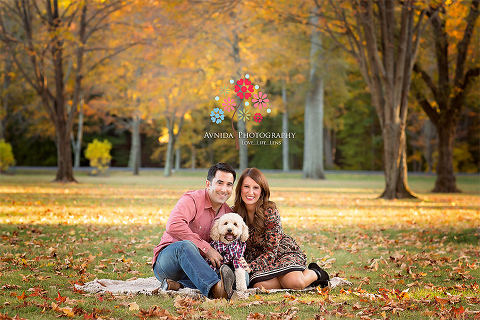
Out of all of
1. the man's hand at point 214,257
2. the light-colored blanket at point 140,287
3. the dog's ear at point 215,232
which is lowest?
the light-colored blanket at point 140,287

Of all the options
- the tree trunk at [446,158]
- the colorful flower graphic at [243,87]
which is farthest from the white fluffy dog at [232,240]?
the tree trunk at [446,158]

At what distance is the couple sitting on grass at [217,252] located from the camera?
506 cm

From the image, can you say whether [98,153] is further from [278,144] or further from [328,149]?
[328,149]

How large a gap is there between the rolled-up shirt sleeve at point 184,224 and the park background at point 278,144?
599 millimetres

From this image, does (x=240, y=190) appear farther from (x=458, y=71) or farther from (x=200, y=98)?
(x=200, y=98)

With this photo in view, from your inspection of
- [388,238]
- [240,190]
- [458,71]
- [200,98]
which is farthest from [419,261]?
[200,98]

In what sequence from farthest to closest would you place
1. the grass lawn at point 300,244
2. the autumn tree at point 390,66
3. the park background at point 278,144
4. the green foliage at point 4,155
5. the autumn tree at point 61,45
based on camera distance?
the green foliage at point 4,155 → the autumn tree at point 61,45 → the autumn tree at point 390,66 → the park background at point 278,144 → the grass lawn at point 300,244

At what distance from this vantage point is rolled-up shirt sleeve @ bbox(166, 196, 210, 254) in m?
5.18

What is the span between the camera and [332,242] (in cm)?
909

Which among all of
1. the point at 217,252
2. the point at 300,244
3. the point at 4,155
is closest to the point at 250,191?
the point at 217,252

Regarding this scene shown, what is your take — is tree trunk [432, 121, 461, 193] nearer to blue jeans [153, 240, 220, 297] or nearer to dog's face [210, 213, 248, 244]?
dog's face [210, 213, 248, 244]

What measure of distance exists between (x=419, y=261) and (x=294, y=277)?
106 inches

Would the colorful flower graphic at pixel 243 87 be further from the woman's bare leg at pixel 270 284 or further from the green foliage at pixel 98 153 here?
the green foliage at pixel 98 153

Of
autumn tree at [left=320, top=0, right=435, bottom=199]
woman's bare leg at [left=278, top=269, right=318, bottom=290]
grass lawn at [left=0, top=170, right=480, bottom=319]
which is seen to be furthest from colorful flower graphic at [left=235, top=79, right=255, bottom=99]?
woman's bare leg at [left=278, top=269, right=318, bottom=290]
